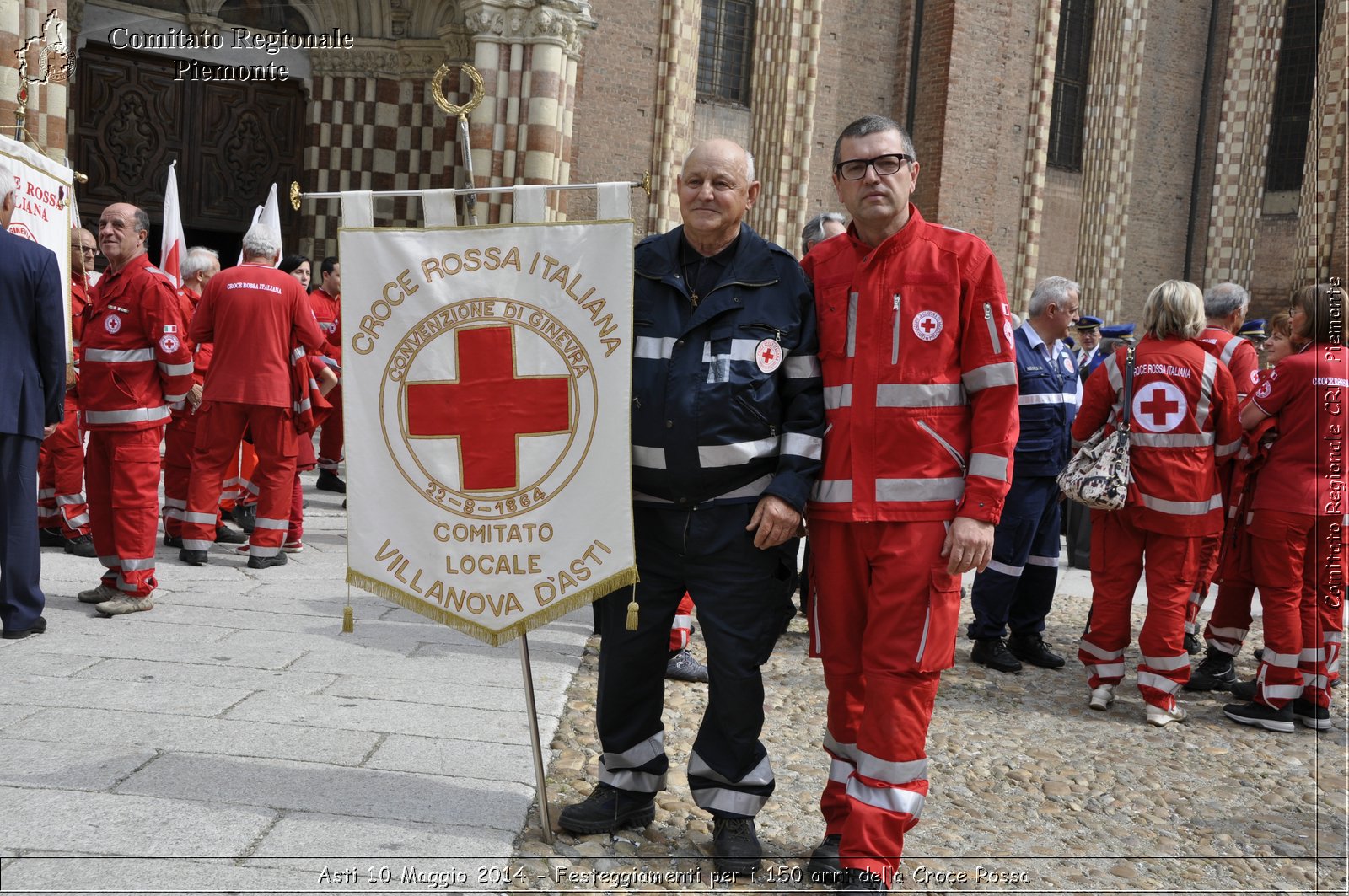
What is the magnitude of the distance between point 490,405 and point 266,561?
4389mm

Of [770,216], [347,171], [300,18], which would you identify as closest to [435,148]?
[347,171]

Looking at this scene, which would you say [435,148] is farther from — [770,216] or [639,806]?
[639,806]

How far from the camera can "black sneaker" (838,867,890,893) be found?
10.3 feet

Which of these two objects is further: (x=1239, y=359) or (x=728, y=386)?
(x=1239, y=359)

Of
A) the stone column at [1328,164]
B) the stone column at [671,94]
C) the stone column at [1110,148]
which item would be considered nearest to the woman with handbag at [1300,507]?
the stone column at [671,94]

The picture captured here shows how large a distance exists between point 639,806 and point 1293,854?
244 cm

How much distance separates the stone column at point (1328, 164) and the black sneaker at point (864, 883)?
19743mm

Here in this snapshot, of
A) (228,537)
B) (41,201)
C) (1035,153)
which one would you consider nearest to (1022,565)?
(228,537)

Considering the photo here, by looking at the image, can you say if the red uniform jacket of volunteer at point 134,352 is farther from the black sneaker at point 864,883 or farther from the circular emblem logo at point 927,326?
the black sneaker at point 864,883

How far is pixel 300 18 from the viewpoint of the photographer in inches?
515

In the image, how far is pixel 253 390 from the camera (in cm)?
686

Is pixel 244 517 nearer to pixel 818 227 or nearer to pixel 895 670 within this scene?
pixel 818 227

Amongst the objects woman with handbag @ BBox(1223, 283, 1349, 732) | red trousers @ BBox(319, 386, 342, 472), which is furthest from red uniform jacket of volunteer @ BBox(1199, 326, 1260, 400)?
red trousers @ BBox(319, 386, 342, 472)

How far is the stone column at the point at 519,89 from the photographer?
1212 cm
